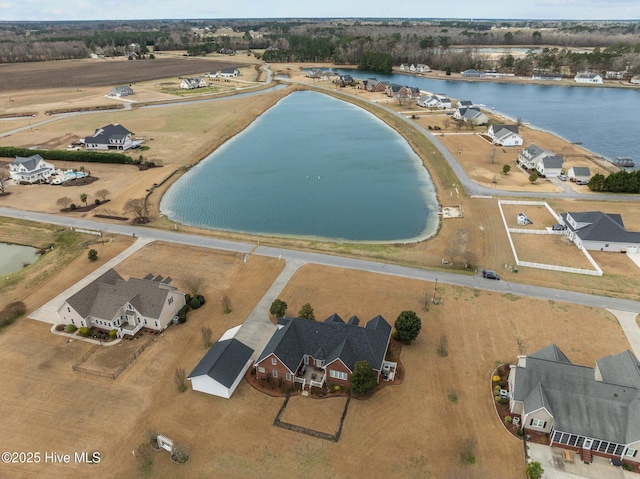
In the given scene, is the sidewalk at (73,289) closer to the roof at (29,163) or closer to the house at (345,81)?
the roof at (29,163)

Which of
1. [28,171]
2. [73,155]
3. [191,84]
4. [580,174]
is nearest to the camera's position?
[580,174]

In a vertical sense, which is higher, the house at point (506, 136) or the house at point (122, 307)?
the house at point (506, 136)

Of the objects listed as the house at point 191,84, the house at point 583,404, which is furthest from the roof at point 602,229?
the house at point 191,84

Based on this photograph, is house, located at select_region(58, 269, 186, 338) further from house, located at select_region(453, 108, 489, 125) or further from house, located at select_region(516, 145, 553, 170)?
house, located at select_region(453, 108, 489, 125)

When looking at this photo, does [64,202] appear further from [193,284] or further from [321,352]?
[321,352]

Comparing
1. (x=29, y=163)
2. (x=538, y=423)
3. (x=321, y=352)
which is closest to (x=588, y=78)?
(x=538, y=423)

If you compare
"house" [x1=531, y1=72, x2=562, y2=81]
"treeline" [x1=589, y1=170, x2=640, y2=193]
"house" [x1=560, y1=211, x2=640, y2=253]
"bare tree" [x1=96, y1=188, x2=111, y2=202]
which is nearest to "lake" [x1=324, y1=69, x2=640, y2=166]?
"house" [x1=531, y1=72, x2=562, y2=81]
